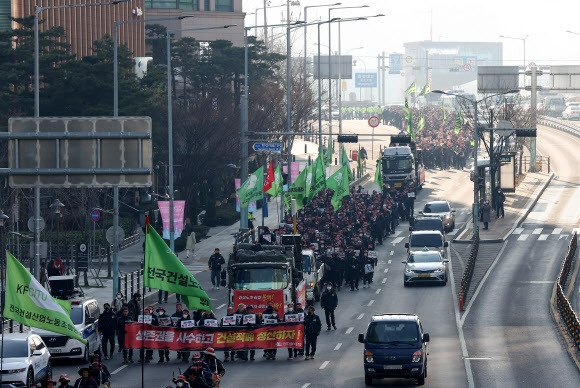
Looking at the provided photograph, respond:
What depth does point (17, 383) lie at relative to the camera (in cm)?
2944

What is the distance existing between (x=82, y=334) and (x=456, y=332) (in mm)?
11564

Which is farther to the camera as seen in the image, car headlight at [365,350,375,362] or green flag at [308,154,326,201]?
green flag at [308,154,326,201]

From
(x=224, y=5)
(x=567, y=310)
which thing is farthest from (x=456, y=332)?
(x=224, y=5)

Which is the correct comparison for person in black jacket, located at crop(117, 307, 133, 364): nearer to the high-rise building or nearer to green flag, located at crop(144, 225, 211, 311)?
green flag, located at crop(144, 225, 211, 311)

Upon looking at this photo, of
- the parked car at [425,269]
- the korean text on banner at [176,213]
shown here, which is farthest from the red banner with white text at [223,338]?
the korean text on banner at [176,213]

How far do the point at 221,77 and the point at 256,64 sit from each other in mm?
3434

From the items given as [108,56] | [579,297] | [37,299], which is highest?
[108,56]

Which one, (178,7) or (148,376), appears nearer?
(148,376)

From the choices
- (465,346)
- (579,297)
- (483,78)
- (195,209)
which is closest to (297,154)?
(483,78)

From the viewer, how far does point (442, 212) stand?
68938 millimetres

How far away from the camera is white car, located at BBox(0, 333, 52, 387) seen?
96.6 feet

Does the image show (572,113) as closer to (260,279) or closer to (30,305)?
(260,279)

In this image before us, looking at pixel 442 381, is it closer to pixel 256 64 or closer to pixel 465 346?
pixel 465 346

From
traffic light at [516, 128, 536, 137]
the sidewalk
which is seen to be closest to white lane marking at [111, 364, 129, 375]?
the sidewalk
